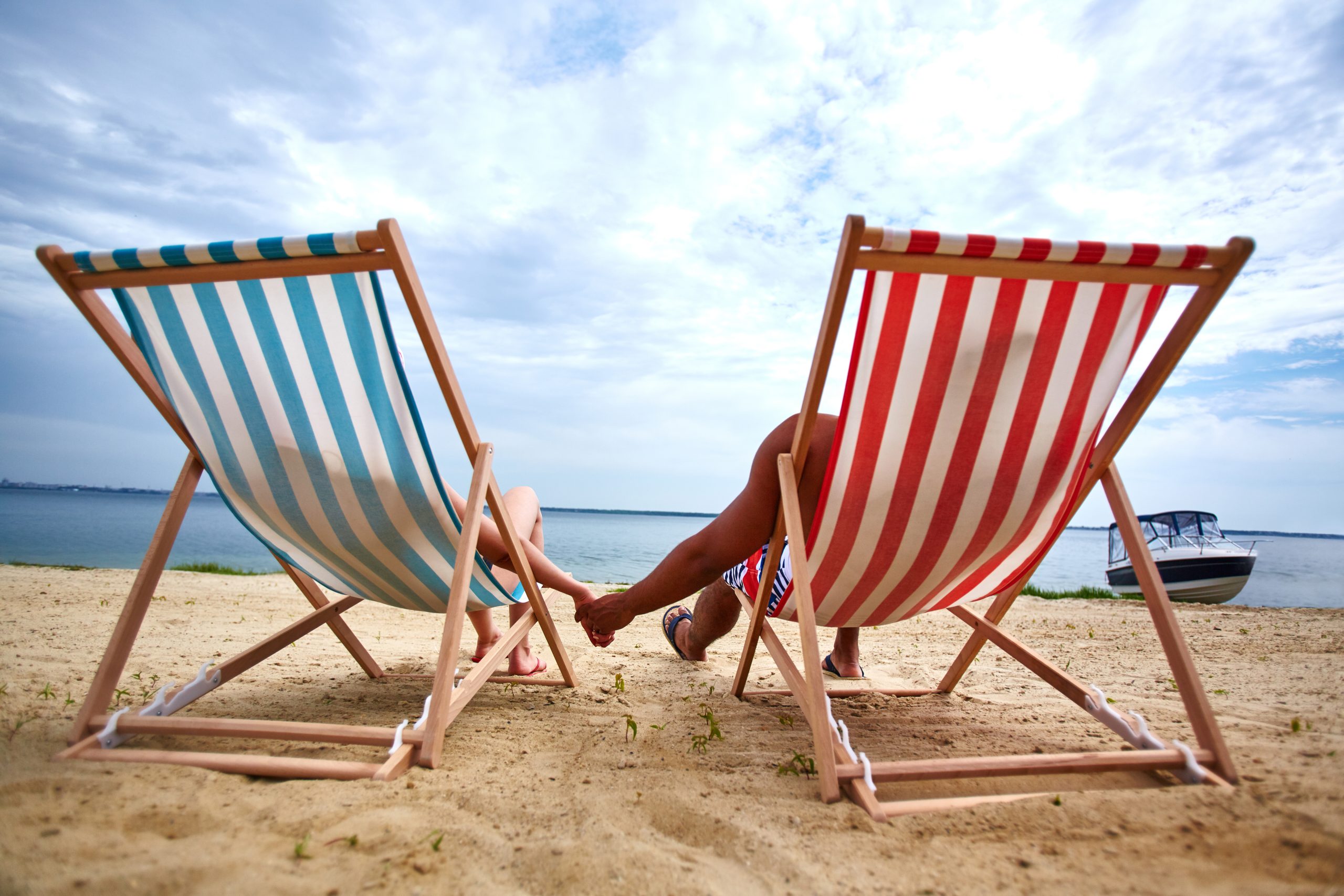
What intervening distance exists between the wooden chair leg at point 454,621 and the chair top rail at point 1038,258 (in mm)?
1121

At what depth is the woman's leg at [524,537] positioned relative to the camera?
2.45 m

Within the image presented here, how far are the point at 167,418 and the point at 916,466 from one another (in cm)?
212

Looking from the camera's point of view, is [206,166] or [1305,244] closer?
[1305,244]

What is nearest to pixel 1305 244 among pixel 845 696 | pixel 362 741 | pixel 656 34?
pixel 656 34

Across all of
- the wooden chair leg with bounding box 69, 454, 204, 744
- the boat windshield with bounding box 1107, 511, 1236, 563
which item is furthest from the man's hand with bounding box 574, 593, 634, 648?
the boat windshield with bounding box 1107, 511, 1236, 563

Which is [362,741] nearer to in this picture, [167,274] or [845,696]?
[167,274]

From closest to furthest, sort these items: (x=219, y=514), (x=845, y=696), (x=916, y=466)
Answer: (x=916, y=466)
(x=845, y=696)
(x=219, y=514)

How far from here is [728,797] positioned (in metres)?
1.35

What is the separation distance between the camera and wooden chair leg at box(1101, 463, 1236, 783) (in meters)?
1.31

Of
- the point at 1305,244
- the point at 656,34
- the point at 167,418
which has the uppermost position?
the point at 656,34

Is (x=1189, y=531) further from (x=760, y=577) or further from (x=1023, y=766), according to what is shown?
(x=1023, y=766)

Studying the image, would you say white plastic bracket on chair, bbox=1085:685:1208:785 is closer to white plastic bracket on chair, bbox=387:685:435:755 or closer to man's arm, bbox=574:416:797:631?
man's arm, bbox=574:416:797:631

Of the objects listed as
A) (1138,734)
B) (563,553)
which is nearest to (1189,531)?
(1138,734)

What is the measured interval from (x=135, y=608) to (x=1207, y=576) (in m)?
12.4
